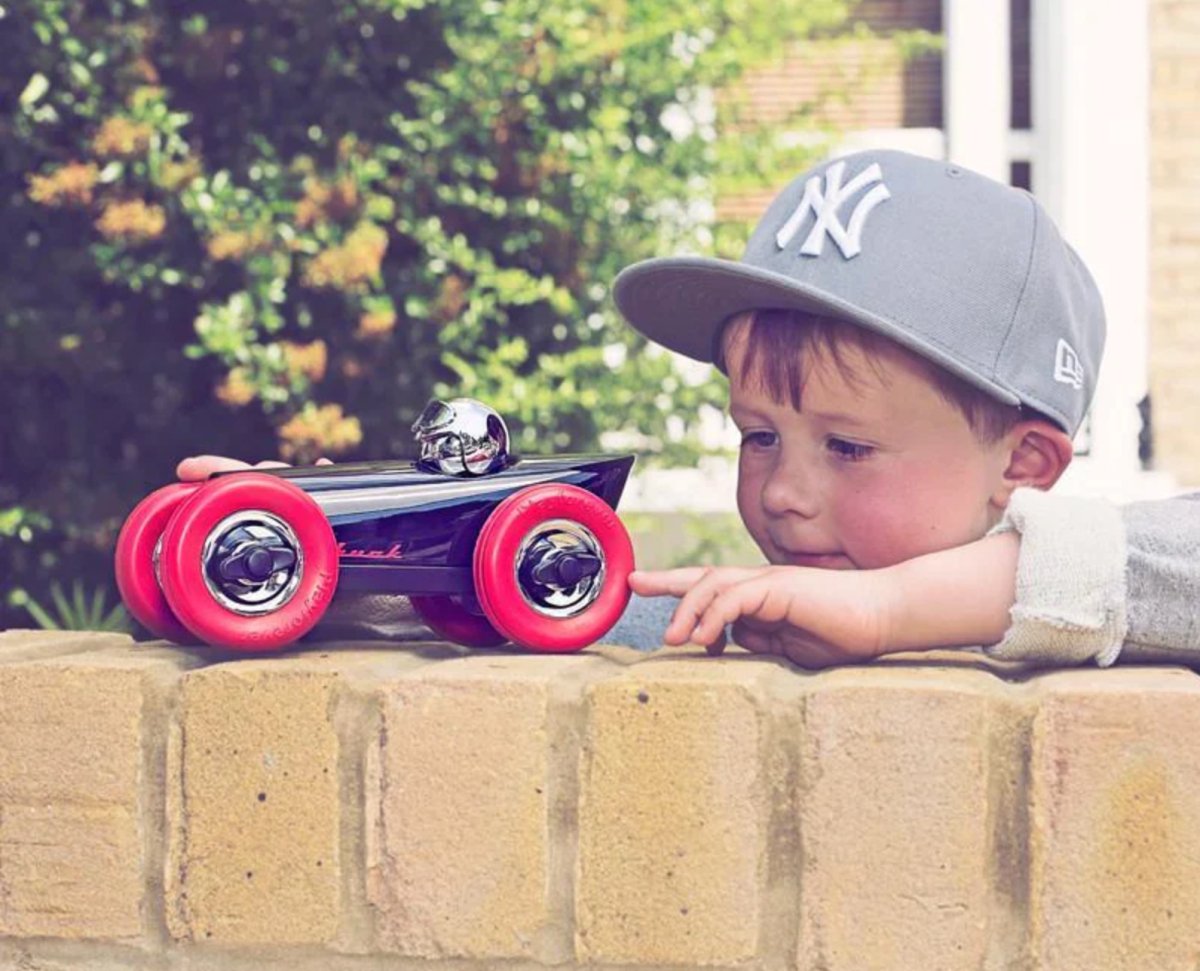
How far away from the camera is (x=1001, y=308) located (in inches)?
78.0

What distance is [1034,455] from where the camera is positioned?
2090 millimetres

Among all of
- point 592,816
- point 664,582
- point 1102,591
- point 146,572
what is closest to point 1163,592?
point 1102,591

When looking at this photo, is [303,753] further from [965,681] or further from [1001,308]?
[1001,308]

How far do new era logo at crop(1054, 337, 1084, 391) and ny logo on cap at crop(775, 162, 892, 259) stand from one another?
28 centimetres

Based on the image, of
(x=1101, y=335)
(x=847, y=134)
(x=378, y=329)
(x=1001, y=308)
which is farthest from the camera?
(x=847, y=134)

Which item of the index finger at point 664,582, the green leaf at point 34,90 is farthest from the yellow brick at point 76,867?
the green leaf at point 34,90

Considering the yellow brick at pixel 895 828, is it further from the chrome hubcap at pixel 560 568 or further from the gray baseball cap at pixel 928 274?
the gray baseball cap at pixel 928 274

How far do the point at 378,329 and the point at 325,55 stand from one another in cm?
78

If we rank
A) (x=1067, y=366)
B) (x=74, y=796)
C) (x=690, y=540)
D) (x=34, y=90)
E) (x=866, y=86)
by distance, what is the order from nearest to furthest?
(x=74, y=796)
(x=1067, y=366)
(x=34, y=90)
(x=690, y=540)
(x=866, y=86)

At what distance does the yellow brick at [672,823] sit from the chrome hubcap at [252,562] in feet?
1.00

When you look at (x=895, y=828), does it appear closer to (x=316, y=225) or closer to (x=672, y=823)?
(x=672, y=823)

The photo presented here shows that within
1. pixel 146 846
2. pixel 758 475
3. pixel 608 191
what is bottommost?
pixel 146 846

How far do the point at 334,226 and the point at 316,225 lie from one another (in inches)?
1.8

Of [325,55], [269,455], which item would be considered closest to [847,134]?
[325,55]
